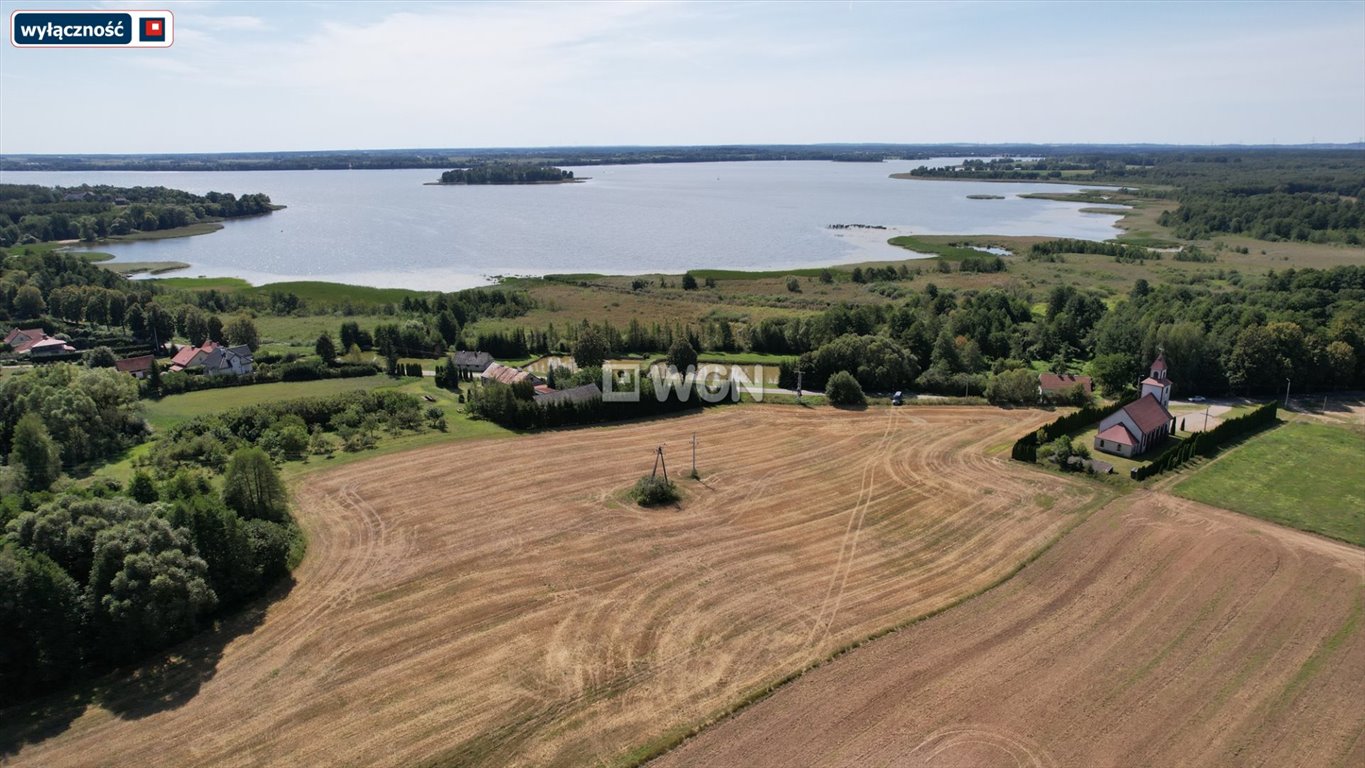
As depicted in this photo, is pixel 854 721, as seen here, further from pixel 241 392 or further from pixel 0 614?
pixel 241 392

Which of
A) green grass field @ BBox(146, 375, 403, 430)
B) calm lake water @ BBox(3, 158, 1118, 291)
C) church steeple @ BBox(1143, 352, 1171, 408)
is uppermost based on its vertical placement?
calm lake water @ BBox(3, 158, 1118, 291)

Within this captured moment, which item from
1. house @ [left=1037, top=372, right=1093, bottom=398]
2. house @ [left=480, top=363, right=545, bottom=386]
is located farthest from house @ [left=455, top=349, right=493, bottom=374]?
house @ [left=1037, top=372, right=1093, bottom=398]

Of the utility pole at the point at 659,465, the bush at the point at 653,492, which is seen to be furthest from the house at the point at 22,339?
the bush at the point at 653,492

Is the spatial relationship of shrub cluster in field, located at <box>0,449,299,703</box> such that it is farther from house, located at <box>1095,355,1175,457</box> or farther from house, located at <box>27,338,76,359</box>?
house, located at <box>27,338,76,359</box>

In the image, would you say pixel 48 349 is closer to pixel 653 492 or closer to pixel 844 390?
pixel 653 492

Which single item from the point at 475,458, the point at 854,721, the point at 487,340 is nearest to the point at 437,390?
the point at 487,340

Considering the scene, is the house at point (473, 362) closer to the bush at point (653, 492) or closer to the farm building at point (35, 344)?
the bush at point (653, 492)
